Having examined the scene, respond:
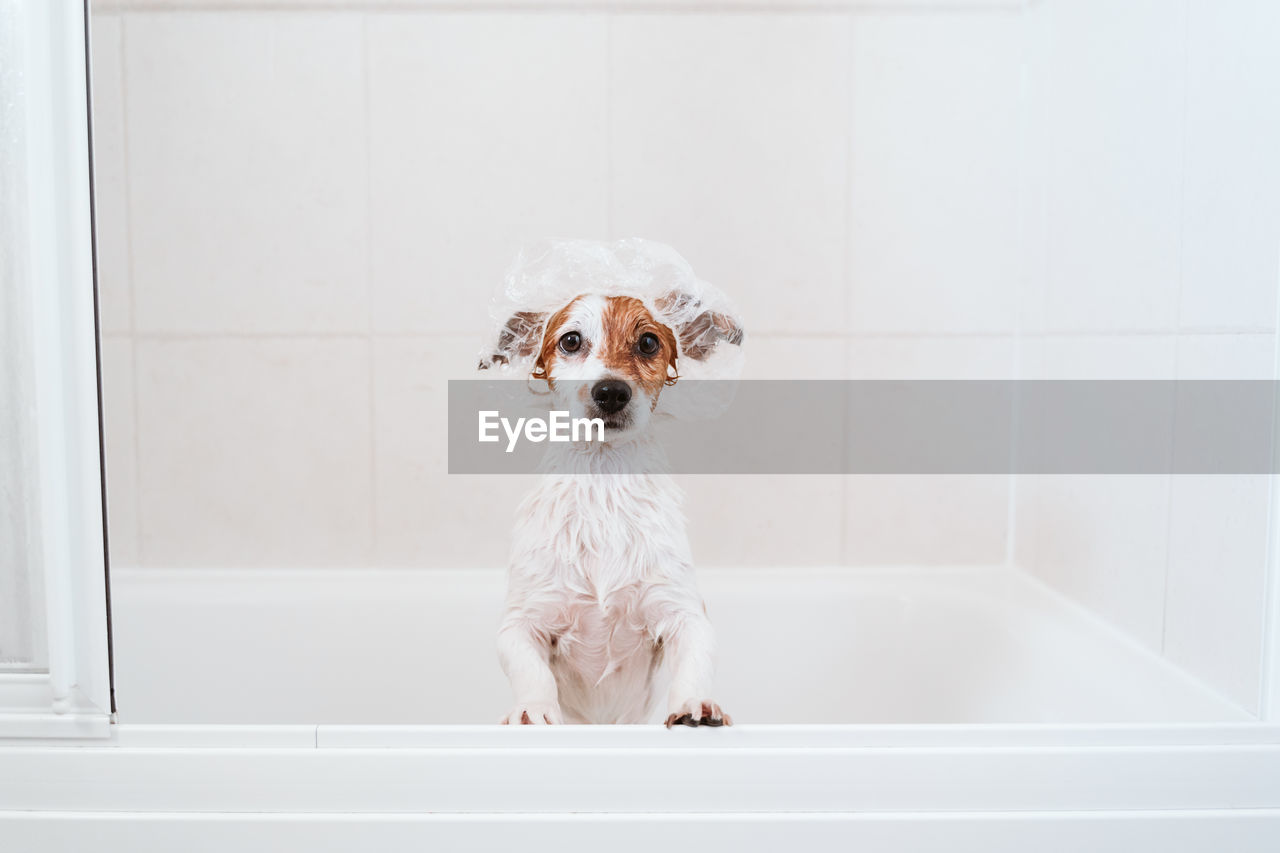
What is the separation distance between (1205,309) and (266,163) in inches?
49.3

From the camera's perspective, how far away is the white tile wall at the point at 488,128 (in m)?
1.29

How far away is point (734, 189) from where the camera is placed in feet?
4.30

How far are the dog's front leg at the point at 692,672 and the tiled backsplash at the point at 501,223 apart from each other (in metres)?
0.60

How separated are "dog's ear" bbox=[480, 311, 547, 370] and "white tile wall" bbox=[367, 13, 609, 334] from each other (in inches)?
22.7

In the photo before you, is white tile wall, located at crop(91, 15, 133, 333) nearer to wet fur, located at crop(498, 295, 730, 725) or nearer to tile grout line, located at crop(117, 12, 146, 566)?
tile grout line, located at crop(117, 12, 146, 566)

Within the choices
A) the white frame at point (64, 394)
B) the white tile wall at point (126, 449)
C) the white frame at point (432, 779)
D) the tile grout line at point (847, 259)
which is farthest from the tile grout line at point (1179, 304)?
the white tile wall at point (126, 449)

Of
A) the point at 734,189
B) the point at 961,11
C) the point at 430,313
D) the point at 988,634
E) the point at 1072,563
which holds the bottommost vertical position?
the point at 988,634

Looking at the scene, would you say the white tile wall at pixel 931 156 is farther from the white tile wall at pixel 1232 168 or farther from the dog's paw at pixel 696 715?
the dog's paw at pixel 696 715

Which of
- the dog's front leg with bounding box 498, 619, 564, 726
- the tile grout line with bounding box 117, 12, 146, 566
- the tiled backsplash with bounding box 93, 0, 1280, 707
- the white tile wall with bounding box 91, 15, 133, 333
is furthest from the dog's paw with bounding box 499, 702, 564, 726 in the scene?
the tile grout line with bounding box 117, 12, 146, 566

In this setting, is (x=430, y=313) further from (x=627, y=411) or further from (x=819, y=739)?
(x=819, y=739)

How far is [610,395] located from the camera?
2.24ft

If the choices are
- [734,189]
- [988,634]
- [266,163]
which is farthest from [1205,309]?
[266,163]

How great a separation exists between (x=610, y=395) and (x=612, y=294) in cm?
9

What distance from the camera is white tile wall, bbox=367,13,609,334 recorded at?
50.9 inches
